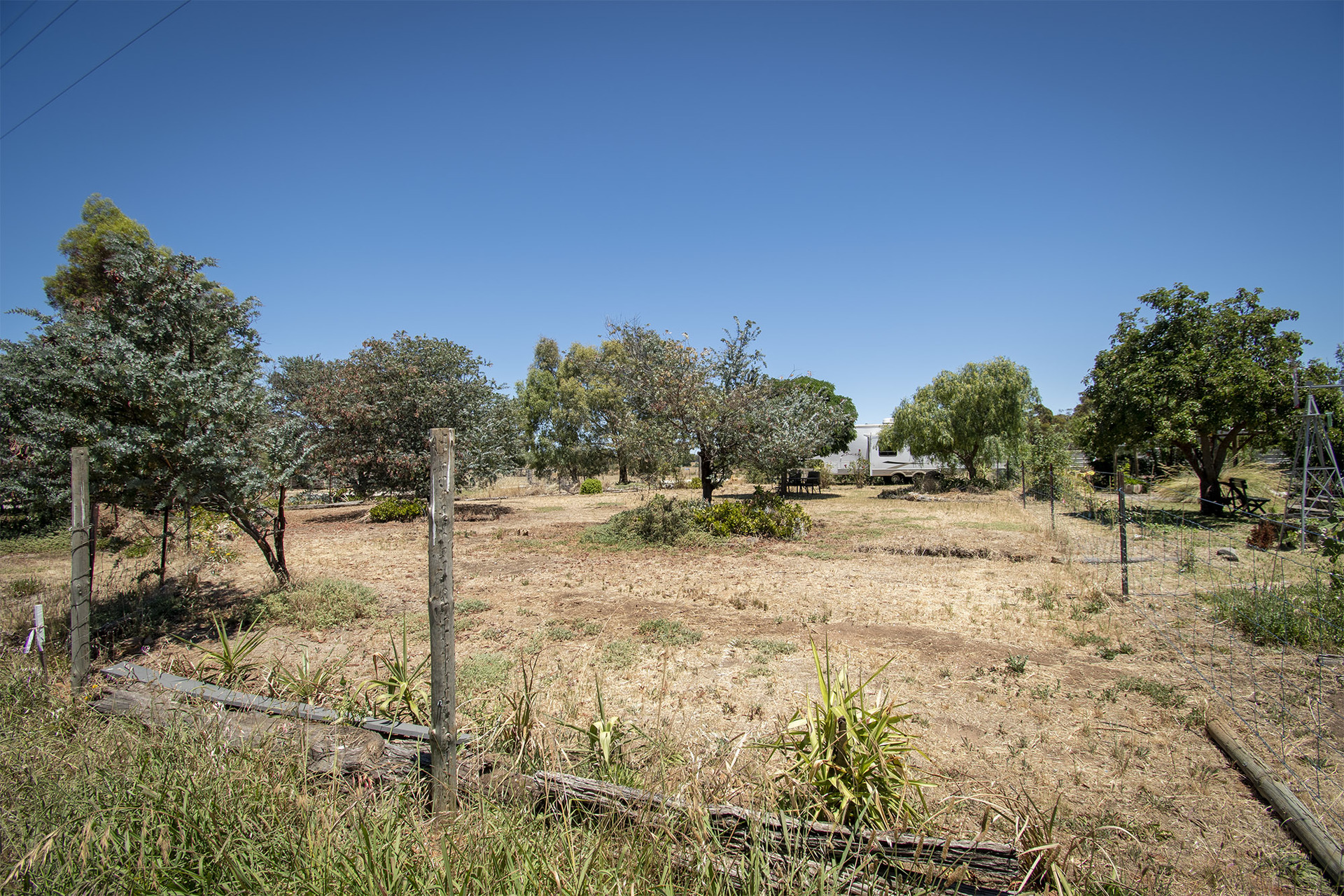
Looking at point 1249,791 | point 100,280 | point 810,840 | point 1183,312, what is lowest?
point 1249,791

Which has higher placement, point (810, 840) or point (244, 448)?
point (244, 448)

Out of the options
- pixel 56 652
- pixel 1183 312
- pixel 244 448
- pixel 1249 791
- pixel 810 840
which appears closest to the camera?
pixel 810 840

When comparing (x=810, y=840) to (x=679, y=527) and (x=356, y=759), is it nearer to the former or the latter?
(x=356, y=759)

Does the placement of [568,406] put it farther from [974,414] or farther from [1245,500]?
[1245,500]

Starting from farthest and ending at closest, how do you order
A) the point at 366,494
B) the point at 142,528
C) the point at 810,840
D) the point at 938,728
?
the point at 366,494 → the point at 142,528 → the point at 938,728 → the point at 810,840

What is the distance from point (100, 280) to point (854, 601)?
2087 centimetres

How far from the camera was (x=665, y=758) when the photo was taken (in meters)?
3.24

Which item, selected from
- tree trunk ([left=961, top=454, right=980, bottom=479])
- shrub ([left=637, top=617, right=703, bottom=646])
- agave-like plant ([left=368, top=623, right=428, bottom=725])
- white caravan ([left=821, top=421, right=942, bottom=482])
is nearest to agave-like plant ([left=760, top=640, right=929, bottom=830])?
agave-like plant ([left=368, top=623, right=428, bottom=725])

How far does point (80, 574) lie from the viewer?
480 cm

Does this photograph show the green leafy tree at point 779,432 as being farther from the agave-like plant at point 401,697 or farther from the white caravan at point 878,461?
the white caravan at point 878,461

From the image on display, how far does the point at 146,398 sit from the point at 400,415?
1360 cm

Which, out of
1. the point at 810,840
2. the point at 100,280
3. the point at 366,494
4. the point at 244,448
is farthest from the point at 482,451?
the point at 810,840

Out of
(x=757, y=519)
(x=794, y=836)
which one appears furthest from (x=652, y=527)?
(x=794, y=836)

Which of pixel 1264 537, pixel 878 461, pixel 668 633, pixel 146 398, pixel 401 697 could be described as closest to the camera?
pixel 401 697
